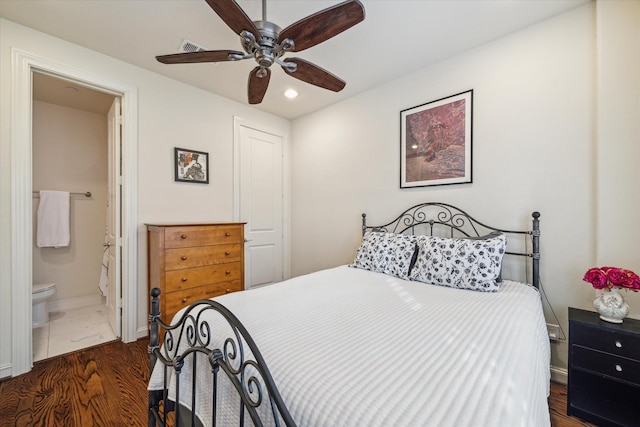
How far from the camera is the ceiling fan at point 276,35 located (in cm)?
131

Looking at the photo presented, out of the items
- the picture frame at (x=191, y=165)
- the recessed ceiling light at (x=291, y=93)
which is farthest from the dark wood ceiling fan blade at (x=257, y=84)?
the picture frame at (x=191, y=165)

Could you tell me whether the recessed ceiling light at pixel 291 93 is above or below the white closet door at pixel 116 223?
above

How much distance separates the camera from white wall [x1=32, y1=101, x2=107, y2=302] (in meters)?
3.46

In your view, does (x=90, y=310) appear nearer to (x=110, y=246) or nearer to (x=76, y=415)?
(x=110, y=246)

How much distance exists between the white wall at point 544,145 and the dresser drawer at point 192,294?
178 centimetres

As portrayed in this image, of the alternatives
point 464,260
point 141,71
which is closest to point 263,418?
point 464,260

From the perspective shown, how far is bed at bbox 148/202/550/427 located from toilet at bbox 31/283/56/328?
8.66ft

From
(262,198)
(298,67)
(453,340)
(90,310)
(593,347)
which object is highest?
(298,67)

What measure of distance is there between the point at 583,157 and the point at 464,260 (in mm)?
1080

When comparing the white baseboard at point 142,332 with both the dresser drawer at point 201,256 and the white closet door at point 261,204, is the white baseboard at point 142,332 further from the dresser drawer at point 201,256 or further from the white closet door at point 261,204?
the white closet door at point 261,204

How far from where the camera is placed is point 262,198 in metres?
3.81

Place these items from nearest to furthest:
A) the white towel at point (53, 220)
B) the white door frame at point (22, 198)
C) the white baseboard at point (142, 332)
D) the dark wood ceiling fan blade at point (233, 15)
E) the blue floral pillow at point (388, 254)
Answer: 1. the dark wood ceiling fan blade at point (233, 15)
2. the white door frame at point (22, 198)
3. the blue floral pillow at point (388, 254)
4. the white baseboard at point (142, 332)
5. the white towel at point (53, 220)

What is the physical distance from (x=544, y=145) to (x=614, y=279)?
1012mm

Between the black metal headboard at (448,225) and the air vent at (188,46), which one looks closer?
the black metal headboard at (448,225)
